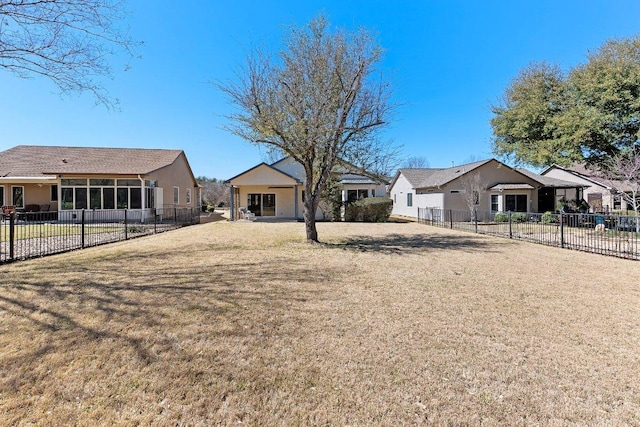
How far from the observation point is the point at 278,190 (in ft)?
80.0

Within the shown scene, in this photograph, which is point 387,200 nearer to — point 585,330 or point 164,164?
point 164,164

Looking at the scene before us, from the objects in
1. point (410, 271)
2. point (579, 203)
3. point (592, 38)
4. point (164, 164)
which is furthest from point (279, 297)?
point (579, 203)

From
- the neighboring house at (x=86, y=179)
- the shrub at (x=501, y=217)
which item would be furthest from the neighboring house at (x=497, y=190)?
the neighboring house at (x=86, y=179)

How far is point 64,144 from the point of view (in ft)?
77.6

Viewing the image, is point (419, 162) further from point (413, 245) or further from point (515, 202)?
point (413, 245)

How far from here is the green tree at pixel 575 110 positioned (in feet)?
54.5

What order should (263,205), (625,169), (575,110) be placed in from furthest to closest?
(263,205), (575,110), (625,169)

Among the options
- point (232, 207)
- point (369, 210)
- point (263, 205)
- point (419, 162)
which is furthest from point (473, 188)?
point (419, 162)

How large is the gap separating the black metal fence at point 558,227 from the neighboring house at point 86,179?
1908 centimetres

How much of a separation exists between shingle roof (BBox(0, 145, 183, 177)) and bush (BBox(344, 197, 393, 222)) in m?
13.7

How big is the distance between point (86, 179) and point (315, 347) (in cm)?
2147

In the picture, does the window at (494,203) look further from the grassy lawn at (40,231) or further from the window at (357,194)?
the grassy lawn at (40,231)

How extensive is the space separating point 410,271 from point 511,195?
21101 mm

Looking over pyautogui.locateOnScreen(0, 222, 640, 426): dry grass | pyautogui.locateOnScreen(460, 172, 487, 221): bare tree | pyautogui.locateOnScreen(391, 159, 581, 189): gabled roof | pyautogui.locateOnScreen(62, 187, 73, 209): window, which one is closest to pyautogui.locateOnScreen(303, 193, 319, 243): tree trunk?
→ pyautogui.locateOnScreen(0, 222, 640, 426): dry grass
